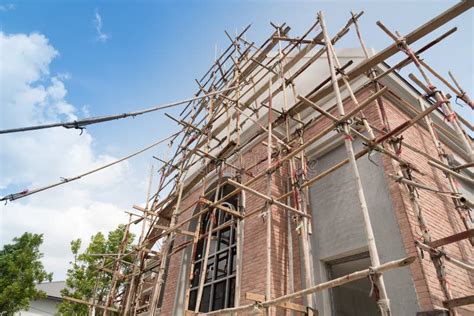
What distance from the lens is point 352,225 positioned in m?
5.40

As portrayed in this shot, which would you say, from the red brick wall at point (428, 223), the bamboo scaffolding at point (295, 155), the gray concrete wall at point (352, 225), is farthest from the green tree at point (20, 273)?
the red brick wall at point (428, 223)

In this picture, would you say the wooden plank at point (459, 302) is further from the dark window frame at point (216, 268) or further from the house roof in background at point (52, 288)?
the house roof in background at point (52, 288)

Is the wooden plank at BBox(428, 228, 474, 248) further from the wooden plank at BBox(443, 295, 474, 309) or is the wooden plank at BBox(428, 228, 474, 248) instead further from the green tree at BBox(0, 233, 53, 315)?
the green tree at BBox(0, 233, 53, 315)

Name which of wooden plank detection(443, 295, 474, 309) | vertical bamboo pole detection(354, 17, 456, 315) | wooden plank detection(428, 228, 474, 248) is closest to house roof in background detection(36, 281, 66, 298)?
vertical bamboo pole detection(354, 17, 456, 315)

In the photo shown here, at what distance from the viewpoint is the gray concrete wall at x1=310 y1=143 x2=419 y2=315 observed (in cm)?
429

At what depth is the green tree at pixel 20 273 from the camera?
17.1m

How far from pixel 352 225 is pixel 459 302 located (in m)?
2.05

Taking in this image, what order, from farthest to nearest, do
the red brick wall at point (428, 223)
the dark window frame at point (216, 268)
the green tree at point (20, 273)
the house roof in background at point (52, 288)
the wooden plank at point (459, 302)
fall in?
the house roof in background at point (52, 288), the green tree at point (20, 273), the dark window frame at point (216, 268), the red brick wall at point (428, 223), the wooden plank at point (459, 302)

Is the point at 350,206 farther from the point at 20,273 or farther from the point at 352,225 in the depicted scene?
the point at 20,273

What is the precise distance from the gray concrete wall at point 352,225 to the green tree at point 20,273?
19.7 metres

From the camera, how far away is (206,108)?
1177 cm

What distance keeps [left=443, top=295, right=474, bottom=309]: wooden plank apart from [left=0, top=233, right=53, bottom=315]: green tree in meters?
21.7

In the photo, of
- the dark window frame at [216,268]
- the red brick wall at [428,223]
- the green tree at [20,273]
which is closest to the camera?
the red brick wall at [428,223]

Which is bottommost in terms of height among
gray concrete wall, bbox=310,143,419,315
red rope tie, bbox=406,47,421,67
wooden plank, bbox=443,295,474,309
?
wooden plank, bbox=443,295,474,309
